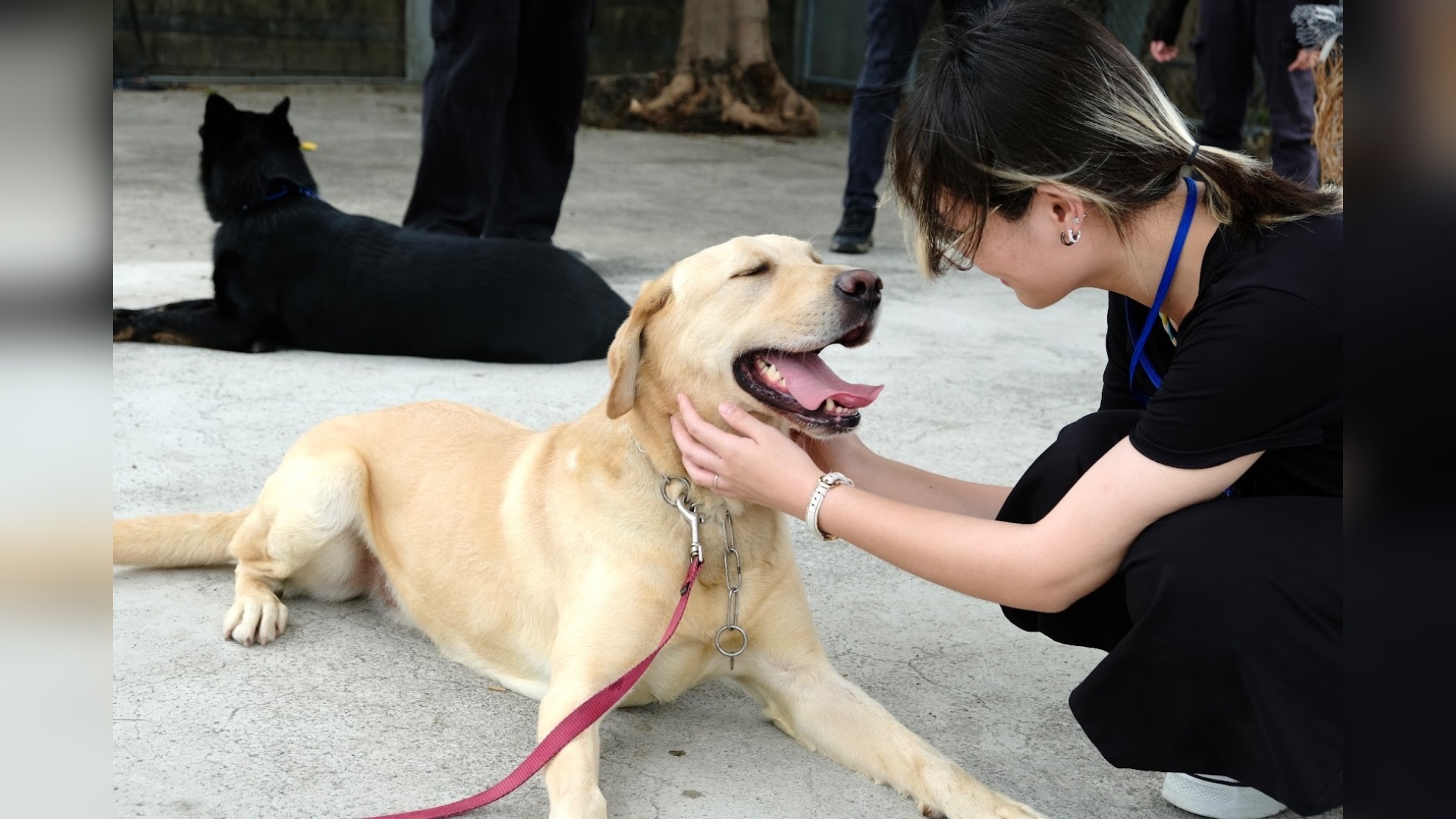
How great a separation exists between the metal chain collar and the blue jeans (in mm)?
4590

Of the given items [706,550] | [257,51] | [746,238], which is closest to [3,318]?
[706,550]

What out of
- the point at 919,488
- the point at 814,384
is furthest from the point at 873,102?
the point at 814,384

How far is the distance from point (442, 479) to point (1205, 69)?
17.3 feet

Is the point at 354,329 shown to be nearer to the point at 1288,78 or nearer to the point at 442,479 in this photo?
the point at 442,479

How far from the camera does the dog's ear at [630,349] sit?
7.95 feet

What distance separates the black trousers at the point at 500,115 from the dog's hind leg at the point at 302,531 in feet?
9.52

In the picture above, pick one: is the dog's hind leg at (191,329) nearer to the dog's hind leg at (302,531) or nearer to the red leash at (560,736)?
the dog's hind leg at (302,531)

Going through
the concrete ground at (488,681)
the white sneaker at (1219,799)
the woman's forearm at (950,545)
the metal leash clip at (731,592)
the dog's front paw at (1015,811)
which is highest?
the woman's forearm at (950,545)

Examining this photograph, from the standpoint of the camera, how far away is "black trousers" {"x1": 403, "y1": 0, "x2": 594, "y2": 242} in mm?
5562

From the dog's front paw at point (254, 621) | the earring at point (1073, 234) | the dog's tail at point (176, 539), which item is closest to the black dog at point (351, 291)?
the dog's tail at point (176, 539)

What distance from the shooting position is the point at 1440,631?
637 millimetres

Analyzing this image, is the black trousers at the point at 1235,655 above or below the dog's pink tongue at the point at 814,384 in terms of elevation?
below

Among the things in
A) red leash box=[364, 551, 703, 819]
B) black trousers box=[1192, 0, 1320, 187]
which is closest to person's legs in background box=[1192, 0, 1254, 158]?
black trousers box=[1192, 0, 1320, 187]

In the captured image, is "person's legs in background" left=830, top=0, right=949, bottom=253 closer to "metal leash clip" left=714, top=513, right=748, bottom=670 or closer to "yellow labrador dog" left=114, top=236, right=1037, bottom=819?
"yellow labrador dog" left=114, top=236, right=1037, bottom=819
